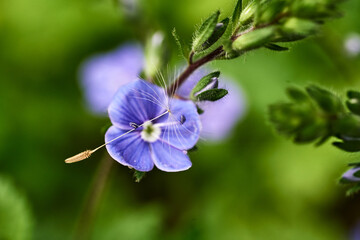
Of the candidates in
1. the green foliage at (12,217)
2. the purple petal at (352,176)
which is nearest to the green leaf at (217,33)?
the purple petal at (352,176)

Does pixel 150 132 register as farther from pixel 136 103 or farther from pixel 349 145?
pixel 349 145

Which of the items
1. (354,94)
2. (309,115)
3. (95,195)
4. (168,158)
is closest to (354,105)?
(354,94)

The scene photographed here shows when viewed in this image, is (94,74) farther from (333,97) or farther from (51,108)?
(333,97)

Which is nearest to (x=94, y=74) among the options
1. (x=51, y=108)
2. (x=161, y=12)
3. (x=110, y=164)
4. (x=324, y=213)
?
(x=51, y=108)

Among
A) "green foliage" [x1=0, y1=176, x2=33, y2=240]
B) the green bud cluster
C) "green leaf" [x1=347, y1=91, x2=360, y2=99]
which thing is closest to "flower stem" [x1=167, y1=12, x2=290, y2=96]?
the green bud cluster

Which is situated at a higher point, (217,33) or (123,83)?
(123,83)

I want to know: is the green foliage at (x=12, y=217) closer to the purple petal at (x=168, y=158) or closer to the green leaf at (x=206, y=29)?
the purple petal at (x=168, y=158)

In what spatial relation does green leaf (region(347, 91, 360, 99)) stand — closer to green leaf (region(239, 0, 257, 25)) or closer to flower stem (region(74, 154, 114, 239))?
green leaf (region(239, 0, 257, 25))
